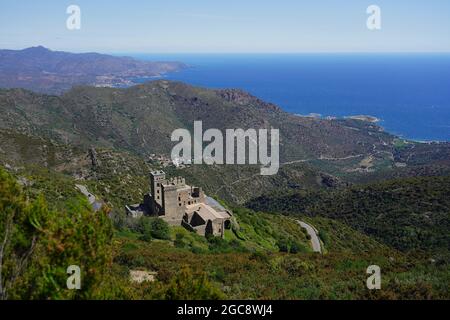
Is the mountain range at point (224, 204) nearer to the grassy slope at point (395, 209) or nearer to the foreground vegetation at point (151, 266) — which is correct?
the foreground vegetation at point (151, 266)

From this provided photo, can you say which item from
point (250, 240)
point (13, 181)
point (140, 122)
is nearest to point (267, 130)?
point (140, 122)

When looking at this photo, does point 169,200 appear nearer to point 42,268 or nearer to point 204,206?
point 204,206

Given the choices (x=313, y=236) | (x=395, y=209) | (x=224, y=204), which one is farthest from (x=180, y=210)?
(x=395, y=209)

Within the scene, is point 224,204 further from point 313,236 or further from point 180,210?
point 180,210

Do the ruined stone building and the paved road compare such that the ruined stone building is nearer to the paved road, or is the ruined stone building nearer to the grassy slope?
the paved road

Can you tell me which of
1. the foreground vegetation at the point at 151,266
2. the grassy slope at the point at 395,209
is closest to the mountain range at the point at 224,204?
the foreground vegetation at the point at 151,266
